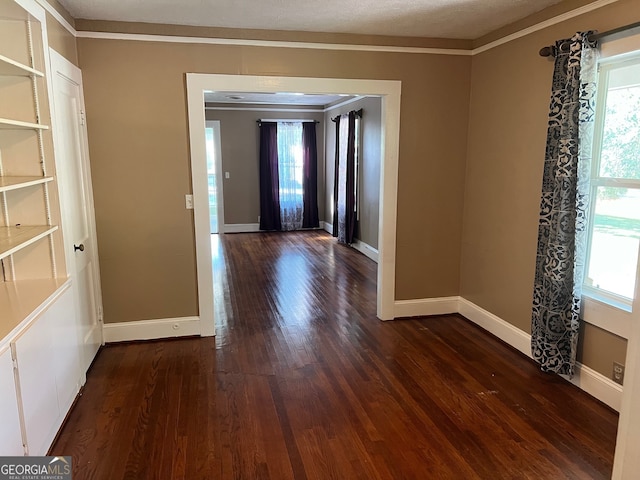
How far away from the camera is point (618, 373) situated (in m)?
2.70

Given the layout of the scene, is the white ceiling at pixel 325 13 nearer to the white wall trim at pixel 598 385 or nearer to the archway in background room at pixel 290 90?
the archway in background room at pixel 290 90

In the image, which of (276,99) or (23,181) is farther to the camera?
(276,99)

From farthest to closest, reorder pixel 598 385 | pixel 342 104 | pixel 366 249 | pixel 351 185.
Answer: pixel 342 104, pixel 351 185, pixel 366 249, pixel 598 385

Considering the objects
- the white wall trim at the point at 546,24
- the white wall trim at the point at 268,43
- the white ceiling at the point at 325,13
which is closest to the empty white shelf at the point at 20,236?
the white ceiling at the point at 325,13

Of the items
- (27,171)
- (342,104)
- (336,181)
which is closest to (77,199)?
(27,171)

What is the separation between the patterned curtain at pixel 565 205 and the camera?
8.93 ft

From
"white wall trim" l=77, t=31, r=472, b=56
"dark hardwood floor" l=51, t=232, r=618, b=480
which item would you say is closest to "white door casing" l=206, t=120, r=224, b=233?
"dark hardwood floor" l=51, t=232, r=618, b=480

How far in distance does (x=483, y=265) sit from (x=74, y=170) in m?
3.33

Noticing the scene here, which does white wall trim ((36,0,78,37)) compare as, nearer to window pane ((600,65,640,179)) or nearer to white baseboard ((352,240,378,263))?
window pane ((600,65,640,179))

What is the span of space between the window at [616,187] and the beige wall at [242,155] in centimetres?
664

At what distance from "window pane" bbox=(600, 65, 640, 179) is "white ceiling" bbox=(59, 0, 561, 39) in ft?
2.38

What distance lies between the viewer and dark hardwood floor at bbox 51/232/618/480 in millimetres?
2252

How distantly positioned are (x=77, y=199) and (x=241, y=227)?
5898 mm
